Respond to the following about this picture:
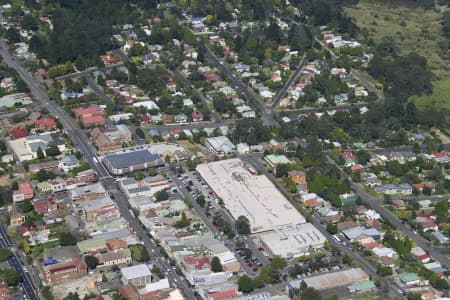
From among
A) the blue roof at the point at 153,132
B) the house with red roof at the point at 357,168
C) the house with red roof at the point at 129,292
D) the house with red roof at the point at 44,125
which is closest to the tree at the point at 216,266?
the house with red roof at the point at 129,292

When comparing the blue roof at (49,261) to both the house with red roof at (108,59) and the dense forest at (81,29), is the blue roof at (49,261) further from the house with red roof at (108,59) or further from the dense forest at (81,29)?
the house with red roof at (108,59)

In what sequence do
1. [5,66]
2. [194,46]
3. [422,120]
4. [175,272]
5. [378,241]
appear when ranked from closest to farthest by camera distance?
[175,272], [378,241], [422,120], [5,66], [194,46]

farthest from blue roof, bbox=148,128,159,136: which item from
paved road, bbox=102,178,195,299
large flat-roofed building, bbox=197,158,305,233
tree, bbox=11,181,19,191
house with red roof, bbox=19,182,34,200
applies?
tree, bbox=11,181,19,191

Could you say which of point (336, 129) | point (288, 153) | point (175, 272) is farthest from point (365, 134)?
point (175, 272)

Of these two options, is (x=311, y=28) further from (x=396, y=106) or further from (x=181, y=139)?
(x=181, y=139)

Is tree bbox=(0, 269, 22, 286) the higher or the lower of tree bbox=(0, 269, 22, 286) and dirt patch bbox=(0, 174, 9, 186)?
the higher

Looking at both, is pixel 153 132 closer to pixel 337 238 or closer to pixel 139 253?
pixel 139 253

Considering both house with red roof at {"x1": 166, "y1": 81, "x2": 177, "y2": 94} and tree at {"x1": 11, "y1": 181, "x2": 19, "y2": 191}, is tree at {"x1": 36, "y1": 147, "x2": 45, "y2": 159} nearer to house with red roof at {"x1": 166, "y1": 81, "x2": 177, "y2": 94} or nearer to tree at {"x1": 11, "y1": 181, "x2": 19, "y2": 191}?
tree at {"x1": 11, "y1": 181, "x2": 19, "y2": 191}
